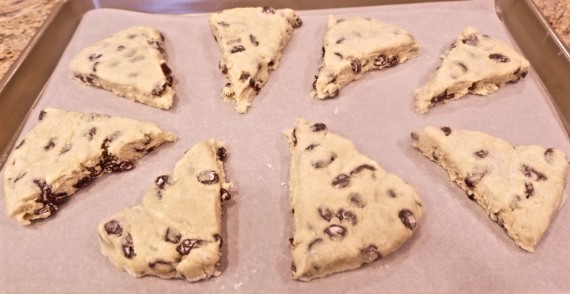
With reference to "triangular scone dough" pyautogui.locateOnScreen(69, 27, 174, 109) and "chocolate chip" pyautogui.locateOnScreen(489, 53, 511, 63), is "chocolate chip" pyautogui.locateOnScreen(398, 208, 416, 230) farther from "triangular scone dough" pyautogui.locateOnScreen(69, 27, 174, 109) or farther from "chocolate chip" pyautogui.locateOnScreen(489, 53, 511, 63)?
"triangular scone dough" pyautogui.locateOnScreen(69, 27, 174, 109)

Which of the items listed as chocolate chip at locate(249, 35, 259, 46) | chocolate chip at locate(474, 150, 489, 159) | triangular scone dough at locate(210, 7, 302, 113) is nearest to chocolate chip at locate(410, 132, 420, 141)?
chocolate chip at locate(474, 150, 489, 159)

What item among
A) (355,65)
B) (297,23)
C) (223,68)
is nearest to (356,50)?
(355,65)

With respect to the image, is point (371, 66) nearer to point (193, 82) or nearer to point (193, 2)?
point (193, 82)

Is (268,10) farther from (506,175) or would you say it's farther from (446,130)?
(506,175)

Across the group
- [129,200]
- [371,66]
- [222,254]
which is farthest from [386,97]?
[129,200]

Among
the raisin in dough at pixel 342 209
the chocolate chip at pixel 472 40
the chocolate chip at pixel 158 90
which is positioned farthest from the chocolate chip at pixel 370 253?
the chocolate chip at pixel 472 40
